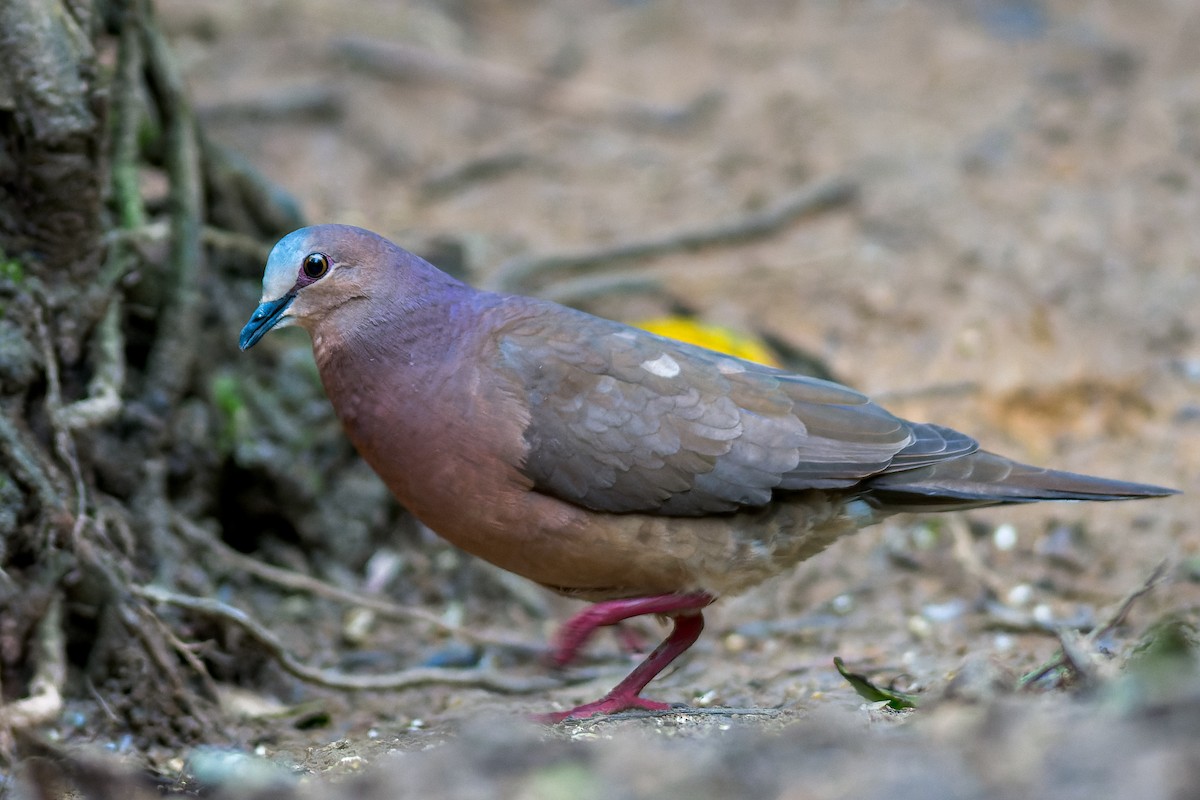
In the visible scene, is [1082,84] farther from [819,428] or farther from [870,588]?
[819,428]

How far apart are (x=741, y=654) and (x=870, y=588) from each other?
77cm

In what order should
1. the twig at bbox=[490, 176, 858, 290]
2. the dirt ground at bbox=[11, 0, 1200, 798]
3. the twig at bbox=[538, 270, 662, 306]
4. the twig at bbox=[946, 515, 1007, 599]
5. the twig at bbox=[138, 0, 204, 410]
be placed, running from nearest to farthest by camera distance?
the dirt ground at bbox=[11, 0, 1200, 798] < the twig at bbox=[138, 0, 204, 410] < the twig at bbox=[946, 515, 1007, 599] < the twig at bbox=[538, 270, 662, 306] < the twig at bbox=[490, 176, 858, 290]

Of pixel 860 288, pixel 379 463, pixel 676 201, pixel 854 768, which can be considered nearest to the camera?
pixel 854 768

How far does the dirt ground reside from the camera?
92.5 inches

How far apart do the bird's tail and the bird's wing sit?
53mm

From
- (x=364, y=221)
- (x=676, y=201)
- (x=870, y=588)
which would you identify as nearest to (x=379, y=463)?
(x=870, y=588)

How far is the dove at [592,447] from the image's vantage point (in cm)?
377

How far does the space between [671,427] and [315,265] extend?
125 cm

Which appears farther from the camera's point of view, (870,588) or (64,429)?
(870,588)

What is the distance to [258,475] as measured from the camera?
206 inches

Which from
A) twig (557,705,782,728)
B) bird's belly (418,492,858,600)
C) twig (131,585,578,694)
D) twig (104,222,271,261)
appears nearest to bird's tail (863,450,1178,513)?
bird's belly (418,492,858,600)

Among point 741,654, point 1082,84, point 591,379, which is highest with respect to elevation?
point 1082,84

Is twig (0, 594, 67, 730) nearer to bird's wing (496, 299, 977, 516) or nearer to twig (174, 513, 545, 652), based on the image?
twig (174, 513, 545, 652)

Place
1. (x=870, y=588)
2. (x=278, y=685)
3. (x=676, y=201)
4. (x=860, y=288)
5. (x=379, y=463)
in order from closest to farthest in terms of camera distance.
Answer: (x=379, y=463) < (x=278, y=685) < (x=870, y=588) < (x=860, y=288) < (x=676, y=201)
